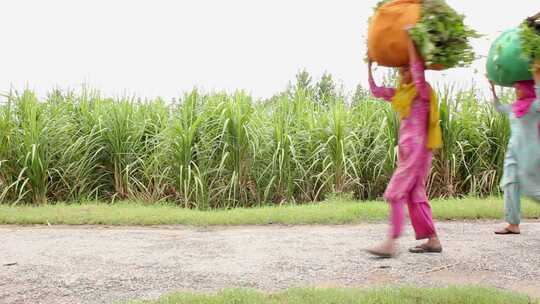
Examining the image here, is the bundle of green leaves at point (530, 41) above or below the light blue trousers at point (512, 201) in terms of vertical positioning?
above

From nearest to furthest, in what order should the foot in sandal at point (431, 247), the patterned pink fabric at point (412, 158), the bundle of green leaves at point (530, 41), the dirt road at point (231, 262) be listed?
the bundle of green leaves at point (530, 41) → the dirt road at point (231, 262) → the patterned pink fabric at point (412, 158) → the foot in sandal at point (431, 247)

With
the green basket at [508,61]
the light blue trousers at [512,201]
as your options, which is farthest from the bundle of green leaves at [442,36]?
the light blue trousers at [512,201]

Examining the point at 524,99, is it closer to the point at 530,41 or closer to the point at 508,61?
the point at 508,61

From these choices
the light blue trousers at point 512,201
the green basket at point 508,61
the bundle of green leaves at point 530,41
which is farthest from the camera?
the light blue trousers at point 512,201

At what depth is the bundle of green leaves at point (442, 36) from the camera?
3883 mm

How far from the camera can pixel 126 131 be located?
921 centimetres

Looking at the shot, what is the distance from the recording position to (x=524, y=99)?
427 centimetres

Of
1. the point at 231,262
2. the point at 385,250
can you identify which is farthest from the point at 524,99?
the point at 231,262

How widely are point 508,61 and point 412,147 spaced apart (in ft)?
2.79

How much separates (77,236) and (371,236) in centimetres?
294

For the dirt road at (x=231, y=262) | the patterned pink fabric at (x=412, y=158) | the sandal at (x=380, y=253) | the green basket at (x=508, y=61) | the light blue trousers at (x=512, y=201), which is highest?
the green basket at (x=508, y=61)

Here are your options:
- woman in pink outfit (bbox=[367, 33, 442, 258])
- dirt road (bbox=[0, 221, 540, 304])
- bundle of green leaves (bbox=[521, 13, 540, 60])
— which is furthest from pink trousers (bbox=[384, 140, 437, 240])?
bundle of green leaves (bbox=[521, 13, 540, 60])

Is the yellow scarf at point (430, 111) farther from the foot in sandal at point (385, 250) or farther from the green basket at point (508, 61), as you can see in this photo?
the foot in sandal at point (385, 250)

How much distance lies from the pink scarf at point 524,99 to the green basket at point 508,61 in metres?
0.19
